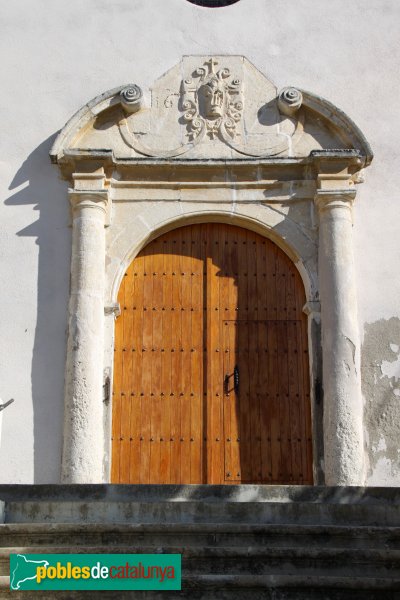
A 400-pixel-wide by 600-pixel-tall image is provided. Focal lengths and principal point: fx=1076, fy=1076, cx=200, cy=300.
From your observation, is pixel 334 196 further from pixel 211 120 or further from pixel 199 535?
pixel 199 535

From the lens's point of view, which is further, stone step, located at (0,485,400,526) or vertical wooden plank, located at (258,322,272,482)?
vertical wooden plank, located at (258,322,272,482)

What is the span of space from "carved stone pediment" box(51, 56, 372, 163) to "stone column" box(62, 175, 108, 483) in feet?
1.87

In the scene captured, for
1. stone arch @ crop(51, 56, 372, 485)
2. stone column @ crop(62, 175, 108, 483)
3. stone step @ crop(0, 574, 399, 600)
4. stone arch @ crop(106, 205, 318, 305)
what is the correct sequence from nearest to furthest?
stone step @ crop(0, 574, 399, 600) → stone column @ crop(62, 175, 108, 483) → stone arch @ crop(51, 56, 372, 485) → stone arch @ crop(106, 205, 318, 305)

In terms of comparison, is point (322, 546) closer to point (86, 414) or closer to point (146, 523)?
point (146, 523)

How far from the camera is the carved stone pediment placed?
1014cm

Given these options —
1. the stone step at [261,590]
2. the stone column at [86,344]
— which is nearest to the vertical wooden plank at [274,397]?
the stone column at [86,344]

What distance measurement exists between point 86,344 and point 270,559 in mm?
3376

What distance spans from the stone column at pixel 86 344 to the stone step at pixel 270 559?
2.48 m

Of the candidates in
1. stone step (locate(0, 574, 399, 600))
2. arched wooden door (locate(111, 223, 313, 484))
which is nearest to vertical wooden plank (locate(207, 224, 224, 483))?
arched wooden door (locate(111, 223, 313, 484))

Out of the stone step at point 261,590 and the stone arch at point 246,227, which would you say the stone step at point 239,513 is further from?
the stone arch at point 246,227

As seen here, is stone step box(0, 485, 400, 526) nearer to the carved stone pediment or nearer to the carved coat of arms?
Answer: the carved stone pediment

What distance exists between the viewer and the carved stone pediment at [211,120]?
10141mm

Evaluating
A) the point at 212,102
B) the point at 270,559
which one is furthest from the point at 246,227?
the point at 270,559

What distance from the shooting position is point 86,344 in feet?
31.0
